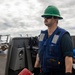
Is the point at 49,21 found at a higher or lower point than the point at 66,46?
higher

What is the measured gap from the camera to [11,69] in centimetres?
488

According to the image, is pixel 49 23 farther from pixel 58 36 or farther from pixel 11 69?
pixel 11 69

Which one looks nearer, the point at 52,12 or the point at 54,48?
the point at 54,48

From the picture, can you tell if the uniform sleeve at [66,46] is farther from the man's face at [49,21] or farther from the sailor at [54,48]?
the man's face at [49,21]

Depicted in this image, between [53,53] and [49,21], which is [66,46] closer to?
[53,53]

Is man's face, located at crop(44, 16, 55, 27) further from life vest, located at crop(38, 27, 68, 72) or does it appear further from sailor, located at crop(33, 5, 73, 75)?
life vest, located at crop(38, 27, 68, 72)

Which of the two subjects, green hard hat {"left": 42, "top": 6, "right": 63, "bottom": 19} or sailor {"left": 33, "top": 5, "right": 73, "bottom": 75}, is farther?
green hard hat {"left": 42, "top": 6, "right": 63, "bottom": 19}

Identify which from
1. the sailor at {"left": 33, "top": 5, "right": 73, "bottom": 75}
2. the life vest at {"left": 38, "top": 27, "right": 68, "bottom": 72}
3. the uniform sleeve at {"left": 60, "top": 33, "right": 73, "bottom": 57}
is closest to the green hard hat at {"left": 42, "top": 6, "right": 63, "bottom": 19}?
the sailor at {"left": 33, "top": 5, "right": 73, "bottom": 75}

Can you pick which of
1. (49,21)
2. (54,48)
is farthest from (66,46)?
(49,21)

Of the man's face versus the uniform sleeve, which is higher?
the man's face

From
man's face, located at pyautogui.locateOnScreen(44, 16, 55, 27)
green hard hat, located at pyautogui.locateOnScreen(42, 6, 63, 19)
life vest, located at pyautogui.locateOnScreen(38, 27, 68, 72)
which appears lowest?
life vest, located at pyautogui.locateOnScreen(38, 27, 68, 72)

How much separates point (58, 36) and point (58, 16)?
13.2 inches

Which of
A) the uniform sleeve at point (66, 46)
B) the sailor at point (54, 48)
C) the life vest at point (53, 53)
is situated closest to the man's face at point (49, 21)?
the sailor at point (54, 48)

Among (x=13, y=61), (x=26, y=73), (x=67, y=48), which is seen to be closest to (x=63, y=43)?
(x=67, y=48)
